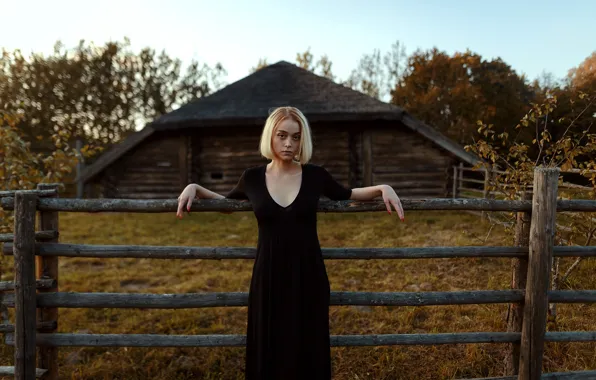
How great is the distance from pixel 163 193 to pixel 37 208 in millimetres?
10557

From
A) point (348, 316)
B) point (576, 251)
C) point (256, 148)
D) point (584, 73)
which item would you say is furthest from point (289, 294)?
point (256, 148)

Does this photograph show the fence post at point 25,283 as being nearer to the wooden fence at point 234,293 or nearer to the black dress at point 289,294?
the wooden fence at point 234,293

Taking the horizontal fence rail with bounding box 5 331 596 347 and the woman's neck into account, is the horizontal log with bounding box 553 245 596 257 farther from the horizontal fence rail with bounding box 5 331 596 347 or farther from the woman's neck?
the woman's neck

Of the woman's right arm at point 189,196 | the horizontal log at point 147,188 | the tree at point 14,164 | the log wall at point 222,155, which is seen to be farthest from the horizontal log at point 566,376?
the horizontal log at point 147,188

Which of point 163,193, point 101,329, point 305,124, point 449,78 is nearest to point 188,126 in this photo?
point 163,193

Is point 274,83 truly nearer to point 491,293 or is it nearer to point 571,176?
point 571,176

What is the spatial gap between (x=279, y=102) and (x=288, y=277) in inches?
430

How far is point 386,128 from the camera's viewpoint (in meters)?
12.2

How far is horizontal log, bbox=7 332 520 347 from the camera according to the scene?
2719 mm

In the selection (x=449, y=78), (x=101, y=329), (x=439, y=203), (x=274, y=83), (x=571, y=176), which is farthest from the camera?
(x=449, y=78)

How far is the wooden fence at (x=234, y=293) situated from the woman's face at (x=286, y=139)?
494 mm

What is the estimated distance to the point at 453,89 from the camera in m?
20.8

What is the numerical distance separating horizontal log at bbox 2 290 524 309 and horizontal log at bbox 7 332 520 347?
0.76 feet

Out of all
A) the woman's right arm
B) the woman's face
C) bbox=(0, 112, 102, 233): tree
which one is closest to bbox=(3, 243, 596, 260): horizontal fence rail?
the woman's right arm
